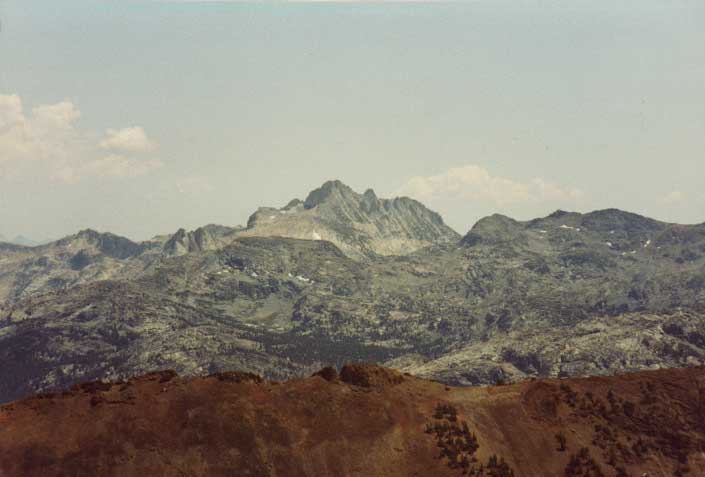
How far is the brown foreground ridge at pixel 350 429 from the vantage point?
78.8 m

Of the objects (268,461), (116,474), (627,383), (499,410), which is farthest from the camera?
(627,383)

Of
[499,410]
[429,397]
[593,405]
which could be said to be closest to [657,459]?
[593,405]

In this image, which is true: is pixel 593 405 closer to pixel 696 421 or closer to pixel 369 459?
pixel 696 421

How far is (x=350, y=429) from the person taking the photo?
86.7 metres

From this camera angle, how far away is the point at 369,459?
3233 inches

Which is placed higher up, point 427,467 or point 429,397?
point 429,397

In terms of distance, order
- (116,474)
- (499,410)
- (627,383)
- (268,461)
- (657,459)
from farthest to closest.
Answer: (627,383) < (499,410) < (657,459) < (268,461) < (116,474)

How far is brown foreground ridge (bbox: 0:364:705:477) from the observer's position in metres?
78.8

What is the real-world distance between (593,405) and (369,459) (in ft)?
144

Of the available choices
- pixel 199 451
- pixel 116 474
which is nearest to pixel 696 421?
pixel 199 451

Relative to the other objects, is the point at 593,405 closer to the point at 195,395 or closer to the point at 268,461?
the point at 268,461

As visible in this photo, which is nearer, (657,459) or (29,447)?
(29,447)

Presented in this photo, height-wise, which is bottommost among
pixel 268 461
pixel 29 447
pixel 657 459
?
pixel 657 459

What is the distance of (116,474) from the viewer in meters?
75.1
